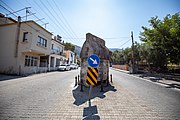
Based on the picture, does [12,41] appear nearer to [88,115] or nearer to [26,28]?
[26,28]

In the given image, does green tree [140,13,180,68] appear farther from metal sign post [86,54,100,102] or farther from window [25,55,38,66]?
window [25,55,38,66]

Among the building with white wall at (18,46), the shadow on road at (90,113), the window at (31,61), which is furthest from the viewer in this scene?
the window at (31,61)

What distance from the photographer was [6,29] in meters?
20.0

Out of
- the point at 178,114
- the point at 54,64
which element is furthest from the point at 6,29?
the point at 178,114

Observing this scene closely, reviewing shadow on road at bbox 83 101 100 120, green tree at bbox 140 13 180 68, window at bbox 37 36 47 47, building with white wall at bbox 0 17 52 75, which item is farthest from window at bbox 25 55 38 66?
green tree at bbox 140 13 180 68

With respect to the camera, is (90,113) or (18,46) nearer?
(90,113)

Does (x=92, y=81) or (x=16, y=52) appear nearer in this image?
(x=92, y=81)

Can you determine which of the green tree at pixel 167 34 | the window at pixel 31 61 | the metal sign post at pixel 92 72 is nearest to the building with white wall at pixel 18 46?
the window at pixel 31 61

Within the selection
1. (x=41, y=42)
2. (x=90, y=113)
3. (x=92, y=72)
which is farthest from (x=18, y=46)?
(x=90, y=113)

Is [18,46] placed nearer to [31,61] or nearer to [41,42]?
[31,61]

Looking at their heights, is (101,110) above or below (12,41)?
below

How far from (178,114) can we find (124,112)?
210 cm

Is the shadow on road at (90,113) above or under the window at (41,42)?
under

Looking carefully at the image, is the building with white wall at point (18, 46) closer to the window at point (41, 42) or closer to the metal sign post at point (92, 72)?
the window at point (41, 42)
